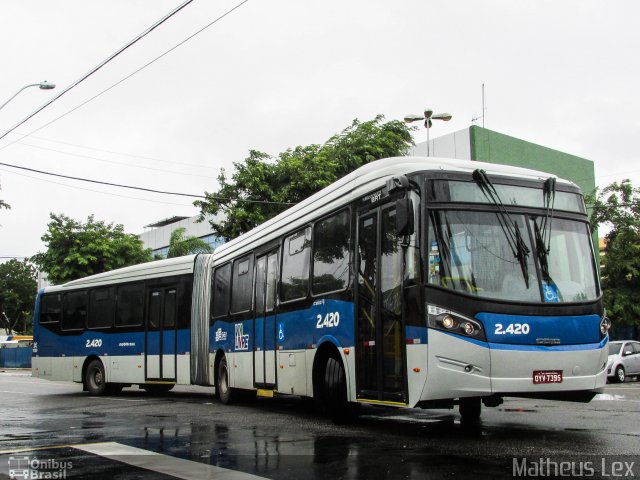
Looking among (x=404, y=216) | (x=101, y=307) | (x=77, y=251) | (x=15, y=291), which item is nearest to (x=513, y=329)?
(x=404, y=216)

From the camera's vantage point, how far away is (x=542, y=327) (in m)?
8.57

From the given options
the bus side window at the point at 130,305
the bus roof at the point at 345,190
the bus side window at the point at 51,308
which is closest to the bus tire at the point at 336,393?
the bus roof at the point at 345,190

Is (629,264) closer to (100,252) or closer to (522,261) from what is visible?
(522,261)

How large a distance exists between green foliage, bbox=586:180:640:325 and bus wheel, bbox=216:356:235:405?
72.5 ft

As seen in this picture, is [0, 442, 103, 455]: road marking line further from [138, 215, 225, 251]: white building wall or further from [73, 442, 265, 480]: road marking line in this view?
[138, 215, 225, 251]: white building wall

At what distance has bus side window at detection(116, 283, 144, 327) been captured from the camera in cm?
2023

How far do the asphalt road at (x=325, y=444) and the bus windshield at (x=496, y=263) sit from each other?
174cm

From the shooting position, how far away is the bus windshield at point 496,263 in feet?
28.3

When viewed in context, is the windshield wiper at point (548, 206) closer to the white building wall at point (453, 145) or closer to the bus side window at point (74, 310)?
the bus side window at point (74, 310)

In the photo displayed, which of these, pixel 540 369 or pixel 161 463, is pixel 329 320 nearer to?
pixel 540 369

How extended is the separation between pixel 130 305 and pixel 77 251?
26.0m

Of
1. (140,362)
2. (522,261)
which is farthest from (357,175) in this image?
(140,362)

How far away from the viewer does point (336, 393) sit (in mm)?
10930

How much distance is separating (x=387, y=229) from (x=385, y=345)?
151 centimetres
